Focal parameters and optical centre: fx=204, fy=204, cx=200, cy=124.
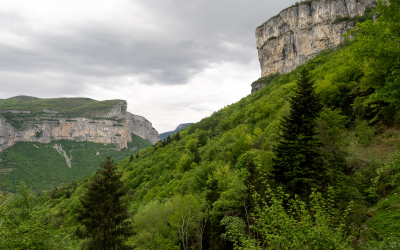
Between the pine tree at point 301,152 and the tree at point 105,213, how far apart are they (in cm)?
1187

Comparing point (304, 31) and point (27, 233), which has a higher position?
point (304, 31)

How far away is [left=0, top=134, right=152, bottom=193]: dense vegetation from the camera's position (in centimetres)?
11969

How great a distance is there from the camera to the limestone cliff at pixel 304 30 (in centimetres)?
Answer: 6844

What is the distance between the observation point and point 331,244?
18.5 feet

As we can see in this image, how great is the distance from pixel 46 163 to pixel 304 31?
570ft

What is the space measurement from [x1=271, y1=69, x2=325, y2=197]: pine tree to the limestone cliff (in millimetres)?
66838

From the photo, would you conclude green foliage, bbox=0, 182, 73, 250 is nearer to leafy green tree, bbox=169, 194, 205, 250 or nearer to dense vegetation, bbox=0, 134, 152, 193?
leafy green tree, bbox=169, 194, 205, 250

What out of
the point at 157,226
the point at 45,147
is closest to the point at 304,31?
the point at 157,226

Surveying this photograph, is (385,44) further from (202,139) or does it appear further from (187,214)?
(202,139)

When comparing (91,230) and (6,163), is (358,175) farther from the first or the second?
(6,163)

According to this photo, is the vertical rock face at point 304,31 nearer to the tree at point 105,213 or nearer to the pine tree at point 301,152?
the pine tree at point 301,152

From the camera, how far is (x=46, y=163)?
145 metres

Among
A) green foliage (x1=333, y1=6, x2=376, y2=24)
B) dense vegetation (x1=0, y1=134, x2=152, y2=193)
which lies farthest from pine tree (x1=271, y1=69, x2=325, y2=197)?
dense vegetation (x1=0, y1=134, x2=152, y2=193)

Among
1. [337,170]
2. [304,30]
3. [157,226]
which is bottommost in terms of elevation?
[157,226]
